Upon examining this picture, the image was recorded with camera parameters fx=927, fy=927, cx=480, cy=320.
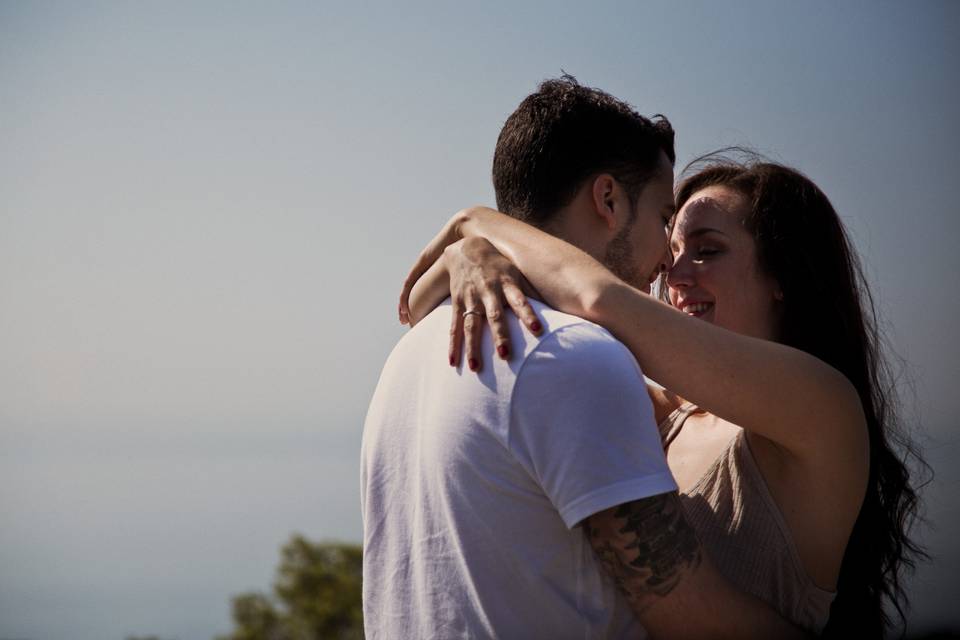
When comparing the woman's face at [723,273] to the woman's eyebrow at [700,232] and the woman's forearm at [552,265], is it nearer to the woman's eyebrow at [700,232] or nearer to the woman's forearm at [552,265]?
the woman's eyebrow at [700,232]

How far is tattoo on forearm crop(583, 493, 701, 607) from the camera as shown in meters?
1.93

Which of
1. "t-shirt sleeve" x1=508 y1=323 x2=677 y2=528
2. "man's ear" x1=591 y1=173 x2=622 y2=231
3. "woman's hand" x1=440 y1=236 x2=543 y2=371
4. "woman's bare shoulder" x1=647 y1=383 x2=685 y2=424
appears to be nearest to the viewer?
"t-shirt sleeve" x1=508 y1=323 x2=677 y2=528

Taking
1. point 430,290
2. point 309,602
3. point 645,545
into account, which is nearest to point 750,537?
point 645,545

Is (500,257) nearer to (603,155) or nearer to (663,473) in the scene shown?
(603,155)

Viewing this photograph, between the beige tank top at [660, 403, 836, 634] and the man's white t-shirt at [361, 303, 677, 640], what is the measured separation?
616 mm

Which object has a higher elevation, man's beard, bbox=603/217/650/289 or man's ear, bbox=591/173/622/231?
man's ear, bbox=591/173/622/231

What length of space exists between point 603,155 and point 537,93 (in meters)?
0.30

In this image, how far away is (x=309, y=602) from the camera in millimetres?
11109

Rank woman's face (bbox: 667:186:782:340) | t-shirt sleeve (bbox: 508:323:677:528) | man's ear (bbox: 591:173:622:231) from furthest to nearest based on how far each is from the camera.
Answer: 1. woman's face (bbox: 667:186:782:340)
2. man's ear (bbox: 591:173:622:231)
3. t-shirt sleeve (bbox: 508:323:677:528)

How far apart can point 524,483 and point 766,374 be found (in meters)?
0.69

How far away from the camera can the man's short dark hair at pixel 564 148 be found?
2582mm

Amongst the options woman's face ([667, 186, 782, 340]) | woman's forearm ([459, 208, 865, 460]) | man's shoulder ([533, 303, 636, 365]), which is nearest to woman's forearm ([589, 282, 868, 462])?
woman's forearm ([459, 208, 865, 460])

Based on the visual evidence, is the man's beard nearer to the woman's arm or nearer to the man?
the woman's arm

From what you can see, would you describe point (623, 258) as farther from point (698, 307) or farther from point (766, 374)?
point (698, 307)
